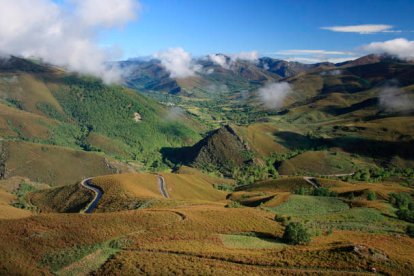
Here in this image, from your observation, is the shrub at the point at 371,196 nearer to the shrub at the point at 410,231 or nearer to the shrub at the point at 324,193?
the shrub at the point at 324,193

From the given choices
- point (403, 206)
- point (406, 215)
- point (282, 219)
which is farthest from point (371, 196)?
point (282, 219)

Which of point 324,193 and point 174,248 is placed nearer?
point 174,248

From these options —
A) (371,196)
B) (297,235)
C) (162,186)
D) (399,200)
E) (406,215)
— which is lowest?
(162,186)

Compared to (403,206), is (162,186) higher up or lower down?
lower down

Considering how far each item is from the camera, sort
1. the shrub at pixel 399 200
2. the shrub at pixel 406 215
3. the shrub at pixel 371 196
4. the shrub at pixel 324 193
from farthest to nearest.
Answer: the shrub at pixel 324 193
the shrub at pixel 371 196
the shrub at pixel 399 200
the shrub at pixel 406 215

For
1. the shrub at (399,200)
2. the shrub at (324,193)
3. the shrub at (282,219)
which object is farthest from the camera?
the shrub at (324,193)

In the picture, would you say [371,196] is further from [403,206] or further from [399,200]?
[403,206]

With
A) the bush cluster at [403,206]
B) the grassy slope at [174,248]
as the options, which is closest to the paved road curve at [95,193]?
the grassy slope at [174,248]

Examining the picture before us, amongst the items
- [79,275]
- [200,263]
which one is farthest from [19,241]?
[200,263]
